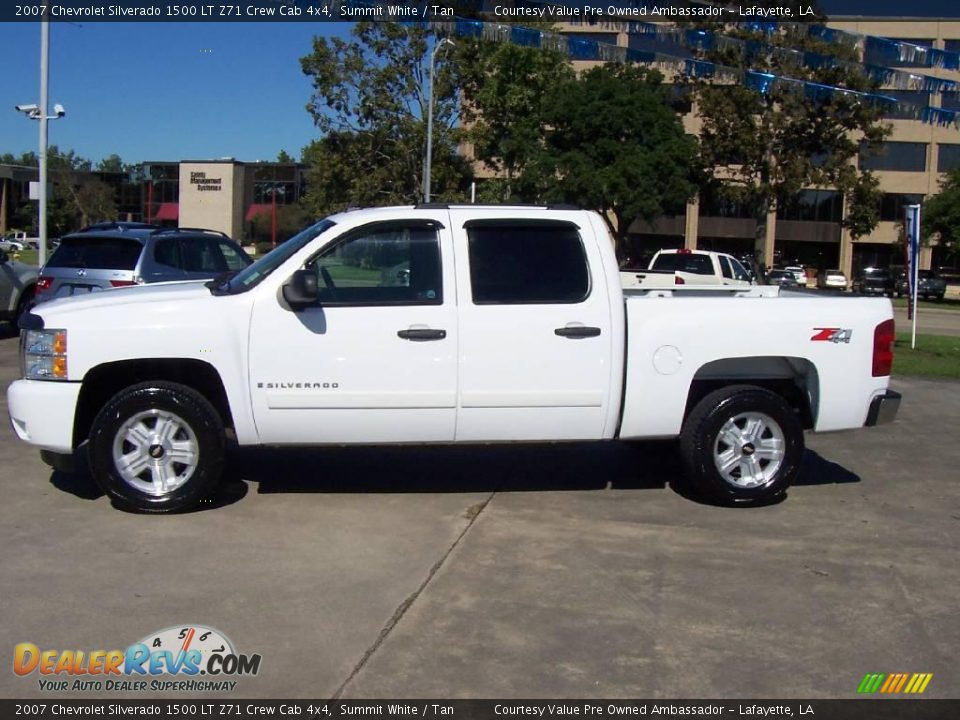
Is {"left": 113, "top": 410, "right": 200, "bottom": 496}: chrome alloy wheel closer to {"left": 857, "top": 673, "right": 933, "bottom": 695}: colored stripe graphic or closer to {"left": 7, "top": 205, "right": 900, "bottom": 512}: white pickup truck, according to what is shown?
{"left": 7, "top": 205, "right": 900, "bottom": 512}: white pickup truck

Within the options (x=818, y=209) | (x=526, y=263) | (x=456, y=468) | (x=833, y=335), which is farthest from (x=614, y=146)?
(x=818, y=209)

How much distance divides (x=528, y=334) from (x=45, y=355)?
3027 mm

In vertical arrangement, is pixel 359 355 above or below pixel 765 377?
above

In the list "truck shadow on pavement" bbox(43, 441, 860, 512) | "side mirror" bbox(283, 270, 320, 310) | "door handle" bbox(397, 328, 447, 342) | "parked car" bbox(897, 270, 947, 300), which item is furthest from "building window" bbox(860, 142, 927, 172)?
"side mirror" bbox(283, 270, 320, 310)

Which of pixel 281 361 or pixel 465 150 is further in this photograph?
pixel 465 150

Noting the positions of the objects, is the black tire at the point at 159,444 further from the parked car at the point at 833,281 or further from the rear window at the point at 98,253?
the parked car at the point at 833,281

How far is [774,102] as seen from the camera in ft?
129

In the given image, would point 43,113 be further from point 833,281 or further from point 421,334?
point 833,281

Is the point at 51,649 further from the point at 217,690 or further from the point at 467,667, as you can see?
the point at 467,667

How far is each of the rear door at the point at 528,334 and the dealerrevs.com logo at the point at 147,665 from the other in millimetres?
2508

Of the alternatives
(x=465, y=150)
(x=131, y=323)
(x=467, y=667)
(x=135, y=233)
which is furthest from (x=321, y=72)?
(x=467, y=667)

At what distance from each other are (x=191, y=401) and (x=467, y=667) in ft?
9.49

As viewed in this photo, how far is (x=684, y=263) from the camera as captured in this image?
23.3 m

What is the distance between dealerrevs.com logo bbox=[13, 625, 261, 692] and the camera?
4.20m
